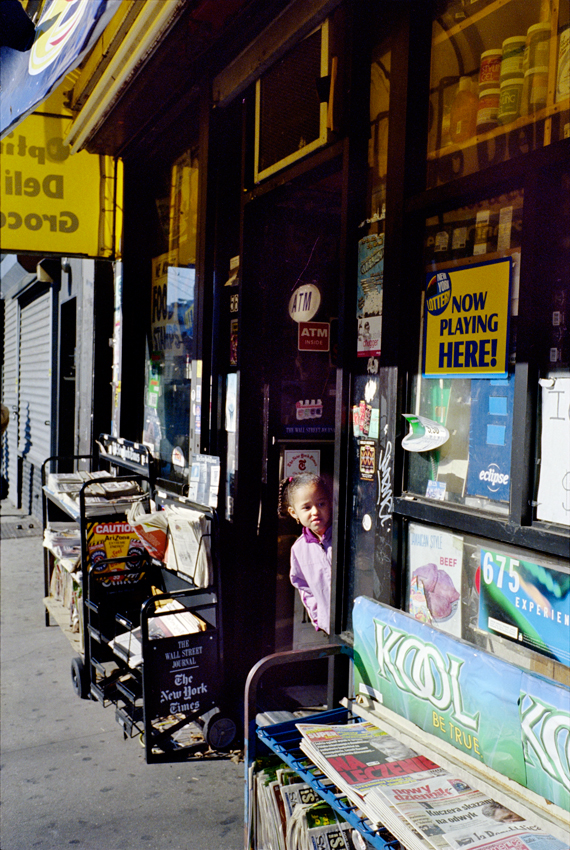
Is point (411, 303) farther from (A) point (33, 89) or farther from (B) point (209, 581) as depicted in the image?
(B) point (209, 581)

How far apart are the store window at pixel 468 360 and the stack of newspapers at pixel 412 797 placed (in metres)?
0.88

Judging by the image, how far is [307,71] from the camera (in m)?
3.43

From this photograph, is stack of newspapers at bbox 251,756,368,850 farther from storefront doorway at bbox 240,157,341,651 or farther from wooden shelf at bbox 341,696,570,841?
storefront doorway at bbox 240,157,341,651

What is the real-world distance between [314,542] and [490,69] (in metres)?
2.29

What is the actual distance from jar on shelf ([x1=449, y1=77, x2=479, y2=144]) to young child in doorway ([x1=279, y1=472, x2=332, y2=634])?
1768mm

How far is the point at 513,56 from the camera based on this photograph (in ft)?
7.81

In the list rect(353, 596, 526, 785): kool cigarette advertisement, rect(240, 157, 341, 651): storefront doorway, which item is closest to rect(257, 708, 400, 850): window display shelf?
rect(353, 596, 526, 785): kool cigarette advertisement

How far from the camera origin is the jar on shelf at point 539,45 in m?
2.25

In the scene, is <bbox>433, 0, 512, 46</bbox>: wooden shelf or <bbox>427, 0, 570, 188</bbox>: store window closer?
<bbox>427, 0, 570, 188</bbox>: store window

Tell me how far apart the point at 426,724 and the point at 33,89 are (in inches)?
111

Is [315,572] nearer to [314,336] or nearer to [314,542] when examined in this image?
[314,542]

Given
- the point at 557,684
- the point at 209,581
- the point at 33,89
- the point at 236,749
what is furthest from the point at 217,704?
the point at 33,89

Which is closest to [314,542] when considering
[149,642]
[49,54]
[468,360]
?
[149,642]

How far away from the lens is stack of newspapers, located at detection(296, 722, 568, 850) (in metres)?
1.81
